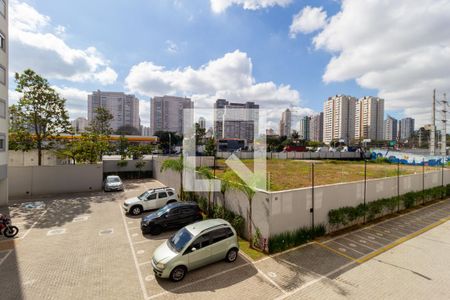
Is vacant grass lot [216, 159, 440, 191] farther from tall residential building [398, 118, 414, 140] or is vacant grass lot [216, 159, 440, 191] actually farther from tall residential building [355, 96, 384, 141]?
tall residential building [398, 118, 414, 140]

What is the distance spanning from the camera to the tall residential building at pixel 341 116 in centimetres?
9611

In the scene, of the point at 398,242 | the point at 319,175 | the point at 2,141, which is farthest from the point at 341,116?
the point at 2,141

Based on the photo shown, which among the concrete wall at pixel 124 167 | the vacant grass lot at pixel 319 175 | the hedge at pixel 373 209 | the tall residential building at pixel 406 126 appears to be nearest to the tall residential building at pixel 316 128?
the tall residential building at pixel 406 126

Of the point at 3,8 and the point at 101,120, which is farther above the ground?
the point at 3,8

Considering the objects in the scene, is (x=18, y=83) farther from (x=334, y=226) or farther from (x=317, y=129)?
(x=317, y=129)

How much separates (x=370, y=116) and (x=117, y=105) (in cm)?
11473

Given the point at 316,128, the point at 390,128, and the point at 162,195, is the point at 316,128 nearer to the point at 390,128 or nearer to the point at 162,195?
A: the point at 390,128

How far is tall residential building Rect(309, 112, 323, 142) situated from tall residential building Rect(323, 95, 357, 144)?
14112 mm

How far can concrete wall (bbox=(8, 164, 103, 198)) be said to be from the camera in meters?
18.4

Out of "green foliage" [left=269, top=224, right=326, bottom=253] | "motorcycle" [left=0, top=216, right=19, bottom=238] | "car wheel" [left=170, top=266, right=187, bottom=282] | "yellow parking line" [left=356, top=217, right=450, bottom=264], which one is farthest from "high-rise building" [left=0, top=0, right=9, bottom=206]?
"yellow parking line" [left=356, top=217, right=450, bottom=264]

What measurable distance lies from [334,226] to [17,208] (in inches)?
808

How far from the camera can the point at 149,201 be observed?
14523 millimetres

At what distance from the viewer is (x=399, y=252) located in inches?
358

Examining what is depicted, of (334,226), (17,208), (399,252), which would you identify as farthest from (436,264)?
(17,208)
